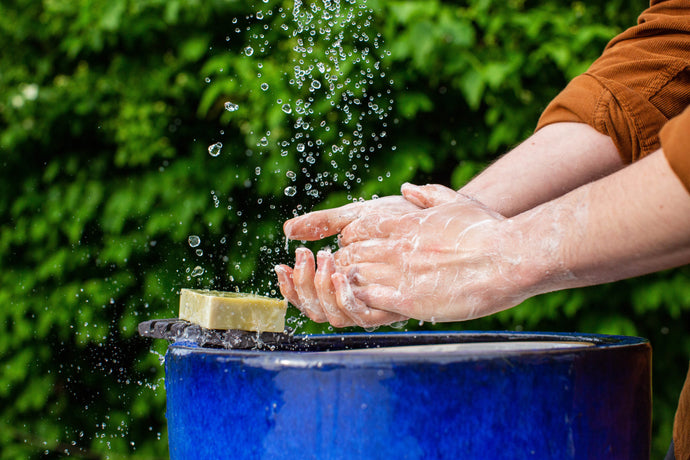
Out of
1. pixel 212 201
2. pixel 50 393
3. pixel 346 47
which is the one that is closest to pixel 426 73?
pixel 346 47

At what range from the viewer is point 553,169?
51.8 inches

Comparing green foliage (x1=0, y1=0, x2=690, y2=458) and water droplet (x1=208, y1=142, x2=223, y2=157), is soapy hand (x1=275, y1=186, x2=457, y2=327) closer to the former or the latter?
green foliage (x1=0, y1=0, x2=690, y2=458)

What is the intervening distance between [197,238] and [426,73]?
1.04m

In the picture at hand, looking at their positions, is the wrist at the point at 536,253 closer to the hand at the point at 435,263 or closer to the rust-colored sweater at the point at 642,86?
the hand at the point at 435,263

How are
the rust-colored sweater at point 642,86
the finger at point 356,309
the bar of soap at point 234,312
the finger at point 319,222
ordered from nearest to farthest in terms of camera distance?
1. the bar of soap at point 234,312
2. the finger at point 356,309
3. the rust-colored sweater at point 642,86
4. the finger at point 319,222

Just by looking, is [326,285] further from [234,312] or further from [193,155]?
[193,155]

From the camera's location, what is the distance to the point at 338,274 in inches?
43.1

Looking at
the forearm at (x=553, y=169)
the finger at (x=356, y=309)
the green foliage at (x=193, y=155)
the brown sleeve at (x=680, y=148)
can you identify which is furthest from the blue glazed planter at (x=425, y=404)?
the green foliage at (x=193, y=155)

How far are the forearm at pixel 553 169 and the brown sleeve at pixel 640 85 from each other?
28mm

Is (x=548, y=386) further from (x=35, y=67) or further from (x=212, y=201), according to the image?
(x=35, y=67)

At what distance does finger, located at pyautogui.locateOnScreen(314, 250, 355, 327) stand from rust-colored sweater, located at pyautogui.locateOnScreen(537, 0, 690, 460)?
0.60 m

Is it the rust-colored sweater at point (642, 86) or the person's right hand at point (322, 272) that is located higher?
the rust-colored sweater at point (642, 86)

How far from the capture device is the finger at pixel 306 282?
1161mm

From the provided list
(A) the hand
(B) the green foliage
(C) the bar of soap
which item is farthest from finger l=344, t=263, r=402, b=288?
(B) the green foliage
